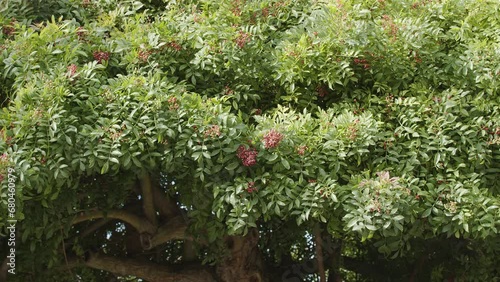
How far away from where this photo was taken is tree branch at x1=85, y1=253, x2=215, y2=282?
19.9ft

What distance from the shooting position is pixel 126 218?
19.2ft

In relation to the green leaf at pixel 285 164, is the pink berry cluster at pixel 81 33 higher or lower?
higher

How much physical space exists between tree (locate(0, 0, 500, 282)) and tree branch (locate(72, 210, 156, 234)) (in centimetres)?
1

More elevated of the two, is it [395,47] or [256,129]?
[395,47]

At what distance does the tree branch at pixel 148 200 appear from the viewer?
577cm

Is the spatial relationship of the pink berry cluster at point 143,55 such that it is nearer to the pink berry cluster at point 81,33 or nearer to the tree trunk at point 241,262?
the pink berry cluster at point 81,33

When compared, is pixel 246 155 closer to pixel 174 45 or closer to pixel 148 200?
pixel 174 45

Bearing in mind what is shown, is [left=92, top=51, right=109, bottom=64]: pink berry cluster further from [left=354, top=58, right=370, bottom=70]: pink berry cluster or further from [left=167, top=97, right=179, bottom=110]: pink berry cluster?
[left=354, top=58, right=370, bottom=70]: pink berry cluster

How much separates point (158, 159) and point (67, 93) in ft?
1.96

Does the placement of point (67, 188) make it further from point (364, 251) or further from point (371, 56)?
point (364, 251)

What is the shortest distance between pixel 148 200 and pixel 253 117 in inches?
48.8

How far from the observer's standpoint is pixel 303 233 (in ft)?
20.9

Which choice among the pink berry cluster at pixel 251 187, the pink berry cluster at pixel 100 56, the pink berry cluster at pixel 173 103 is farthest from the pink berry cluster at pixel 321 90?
the pink berry cluster at pixel 100 56

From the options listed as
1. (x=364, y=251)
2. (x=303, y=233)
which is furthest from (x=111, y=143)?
(x=364, y=251)
